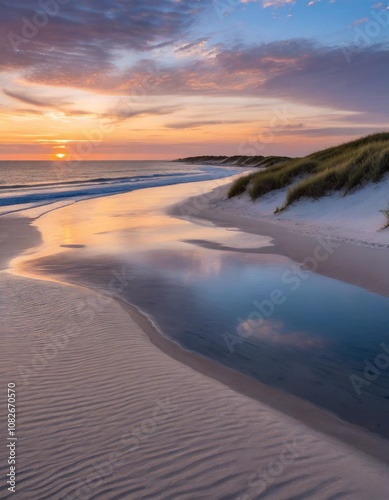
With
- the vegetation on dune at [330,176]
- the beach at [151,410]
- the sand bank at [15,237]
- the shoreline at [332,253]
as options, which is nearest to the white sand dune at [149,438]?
the beach at [151,410]

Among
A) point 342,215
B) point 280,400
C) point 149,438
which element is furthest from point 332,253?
point 149,438

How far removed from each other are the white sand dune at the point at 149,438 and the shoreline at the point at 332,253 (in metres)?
4.96

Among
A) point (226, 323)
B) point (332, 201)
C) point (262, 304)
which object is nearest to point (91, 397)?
point (226, 323)

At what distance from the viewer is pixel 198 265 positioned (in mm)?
10383

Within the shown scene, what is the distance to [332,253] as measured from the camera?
11.4 meters

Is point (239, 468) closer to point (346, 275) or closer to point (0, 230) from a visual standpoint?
point (346, 275)

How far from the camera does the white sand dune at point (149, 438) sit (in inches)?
128

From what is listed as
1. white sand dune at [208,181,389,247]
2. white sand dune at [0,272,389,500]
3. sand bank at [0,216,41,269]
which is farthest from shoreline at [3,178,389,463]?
white sand dune at [208,181,389,247]

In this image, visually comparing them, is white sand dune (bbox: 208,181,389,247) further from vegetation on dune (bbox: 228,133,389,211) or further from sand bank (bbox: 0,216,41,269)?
sand bank (bbox: 0,216,41,269)

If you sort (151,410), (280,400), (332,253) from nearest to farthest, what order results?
(151,410) → (280,400) → (332,253)

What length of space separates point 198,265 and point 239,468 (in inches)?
278

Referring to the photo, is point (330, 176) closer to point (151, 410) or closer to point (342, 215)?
point (342, 215)

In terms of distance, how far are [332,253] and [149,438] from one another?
8.72m

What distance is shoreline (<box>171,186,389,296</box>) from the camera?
9078 mm
